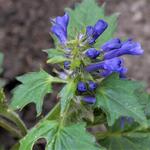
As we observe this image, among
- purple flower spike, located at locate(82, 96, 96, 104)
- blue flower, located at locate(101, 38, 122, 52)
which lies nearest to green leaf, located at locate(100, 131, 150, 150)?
purple flower spike, located at locate(82, 96, 96, 104)

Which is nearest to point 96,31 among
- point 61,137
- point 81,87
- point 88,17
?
point 81,87

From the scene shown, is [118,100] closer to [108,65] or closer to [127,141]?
[108,65]

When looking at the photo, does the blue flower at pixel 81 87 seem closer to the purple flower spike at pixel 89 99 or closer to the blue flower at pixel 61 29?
the purple flower spike at pixel 89 99

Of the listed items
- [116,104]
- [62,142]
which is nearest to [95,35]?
[116,104]

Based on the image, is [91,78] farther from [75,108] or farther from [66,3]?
[66,3]

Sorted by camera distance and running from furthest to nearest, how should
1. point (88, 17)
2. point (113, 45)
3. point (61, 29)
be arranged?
1. point (88, 17)
2. point (61, 29)
3. point (113, 45)

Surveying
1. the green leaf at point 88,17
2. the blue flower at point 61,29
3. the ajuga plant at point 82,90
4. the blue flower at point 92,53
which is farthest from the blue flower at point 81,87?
the green leaf at point 88,17

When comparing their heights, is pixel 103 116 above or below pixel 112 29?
below
